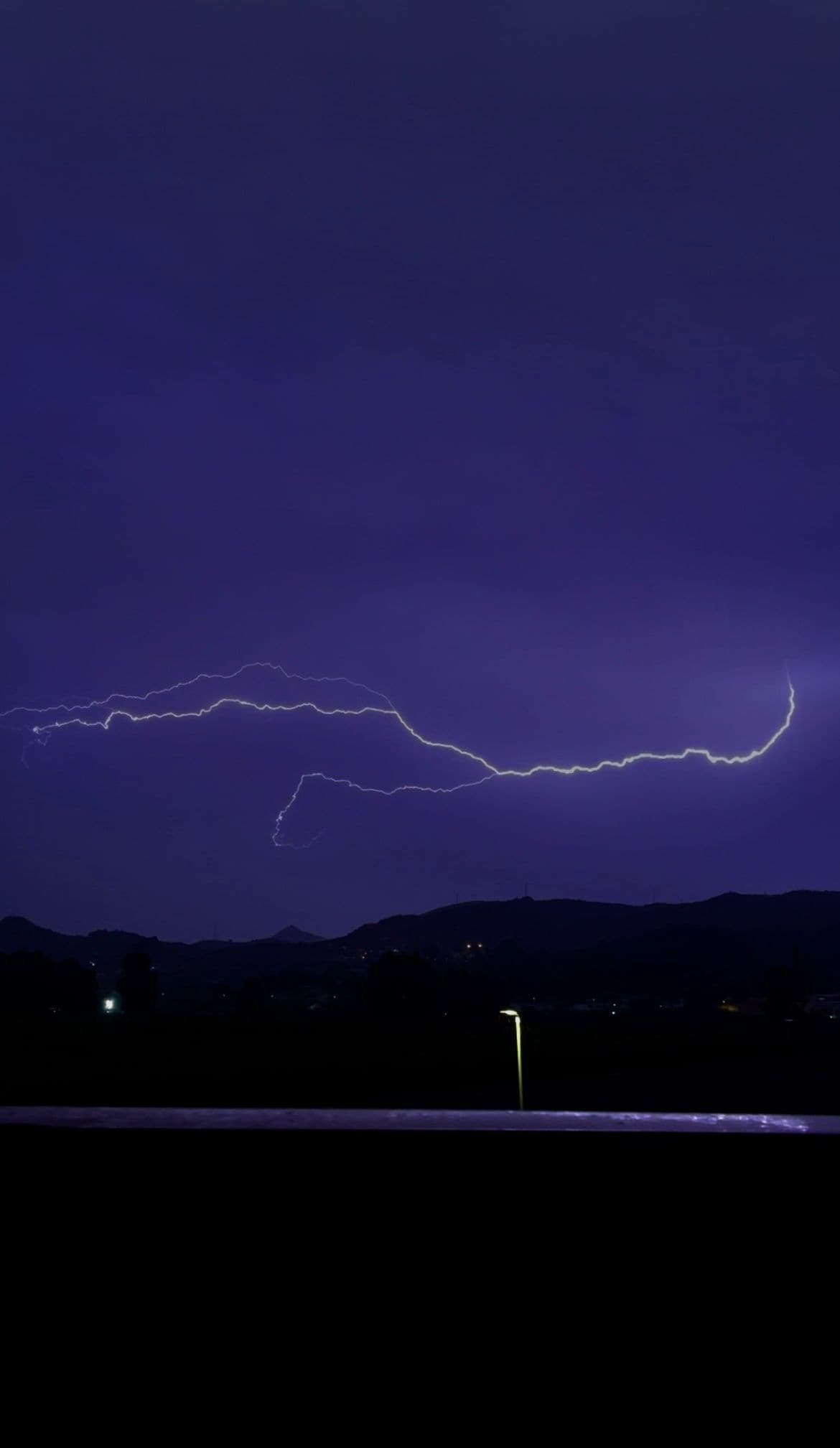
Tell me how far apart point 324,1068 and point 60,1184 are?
31.3 meters

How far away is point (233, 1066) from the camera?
3044 centimetres

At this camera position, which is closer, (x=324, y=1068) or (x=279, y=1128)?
(x=279, y=1128)

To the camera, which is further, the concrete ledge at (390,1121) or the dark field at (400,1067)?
the dark field at (400,1067)

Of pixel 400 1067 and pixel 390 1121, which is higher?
pixel 390 1121

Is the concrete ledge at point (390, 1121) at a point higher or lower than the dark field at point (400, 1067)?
higher

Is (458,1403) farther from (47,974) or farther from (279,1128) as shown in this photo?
(47,974)

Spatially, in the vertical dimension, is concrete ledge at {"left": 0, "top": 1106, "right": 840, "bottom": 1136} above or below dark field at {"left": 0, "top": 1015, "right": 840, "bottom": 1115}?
above

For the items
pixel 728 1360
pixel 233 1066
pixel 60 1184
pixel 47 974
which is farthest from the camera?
pixel 47 974

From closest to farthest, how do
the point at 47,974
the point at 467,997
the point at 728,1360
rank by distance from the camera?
the point at 728,1360 → the point at 47,974 → the point at 467,997

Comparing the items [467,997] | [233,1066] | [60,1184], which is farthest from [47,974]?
[60,1184]

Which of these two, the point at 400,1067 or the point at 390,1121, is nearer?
the point at 390,1121

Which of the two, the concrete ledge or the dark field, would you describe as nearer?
the concrete ledge

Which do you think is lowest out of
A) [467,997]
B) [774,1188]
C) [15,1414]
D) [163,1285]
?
[467,997]

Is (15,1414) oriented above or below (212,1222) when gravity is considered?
below
